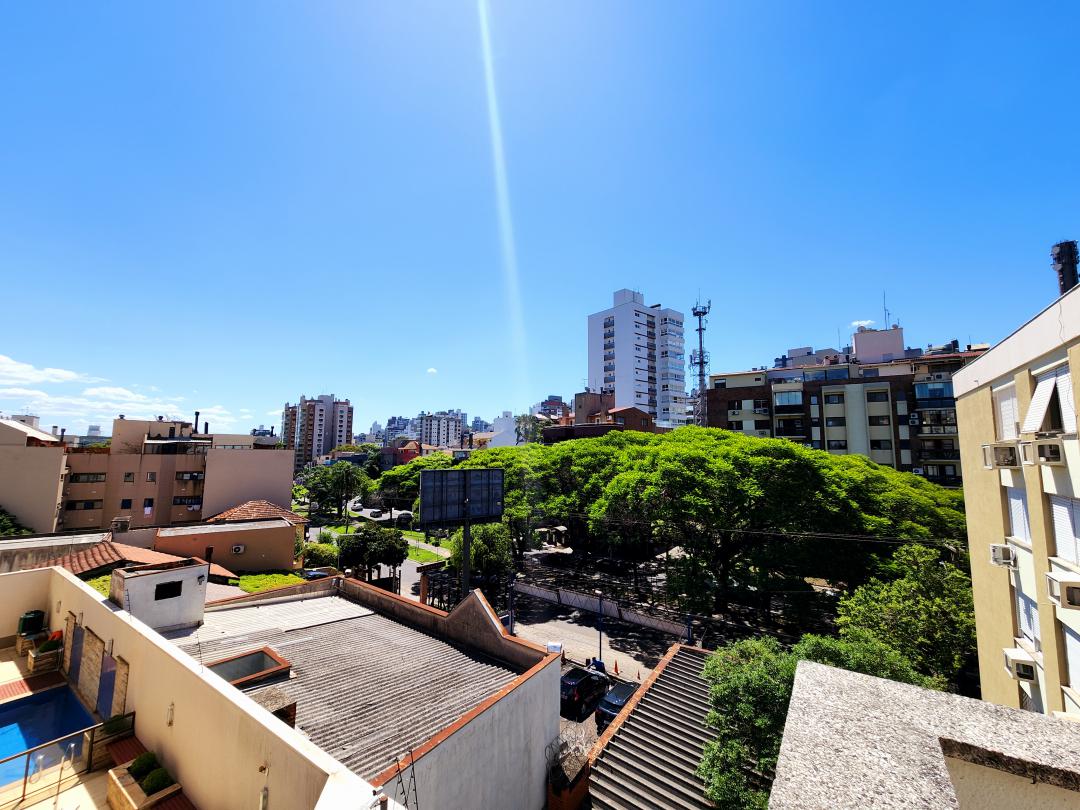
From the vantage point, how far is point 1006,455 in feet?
29.3

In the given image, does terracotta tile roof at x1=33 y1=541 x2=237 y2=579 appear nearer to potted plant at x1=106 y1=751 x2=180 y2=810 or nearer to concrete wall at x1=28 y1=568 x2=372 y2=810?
concrete wall at x1=28 y1=568 x2=372 y2=810

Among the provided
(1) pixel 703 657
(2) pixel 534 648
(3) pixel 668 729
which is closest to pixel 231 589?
(2) pixel 534 648

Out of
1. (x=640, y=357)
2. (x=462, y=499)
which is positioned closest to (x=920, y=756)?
(x=462, y=499)

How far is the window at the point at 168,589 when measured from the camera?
11.6 m

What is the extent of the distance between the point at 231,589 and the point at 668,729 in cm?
1672

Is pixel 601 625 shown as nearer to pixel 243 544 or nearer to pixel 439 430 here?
pixel 243 544

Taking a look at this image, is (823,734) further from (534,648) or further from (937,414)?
(937,414)

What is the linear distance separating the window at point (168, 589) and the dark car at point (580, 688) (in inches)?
486

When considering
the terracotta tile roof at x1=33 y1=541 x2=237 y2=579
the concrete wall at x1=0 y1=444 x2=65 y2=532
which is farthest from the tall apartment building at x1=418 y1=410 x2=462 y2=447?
the terracotta tile roof at x1=33 y1=541 x2=237 y2=579

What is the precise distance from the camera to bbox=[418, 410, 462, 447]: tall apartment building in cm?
17112

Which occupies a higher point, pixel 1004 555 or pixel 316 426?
pixel 316 426

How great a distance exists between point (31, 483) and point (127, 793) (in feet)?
118

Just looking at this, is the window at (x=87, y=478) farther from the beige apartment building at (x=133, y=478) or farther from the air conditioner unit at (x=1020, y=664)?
the air conditioner unit at (x=1020, y=664)

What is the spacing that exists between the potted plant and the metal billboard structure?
1307 cm
